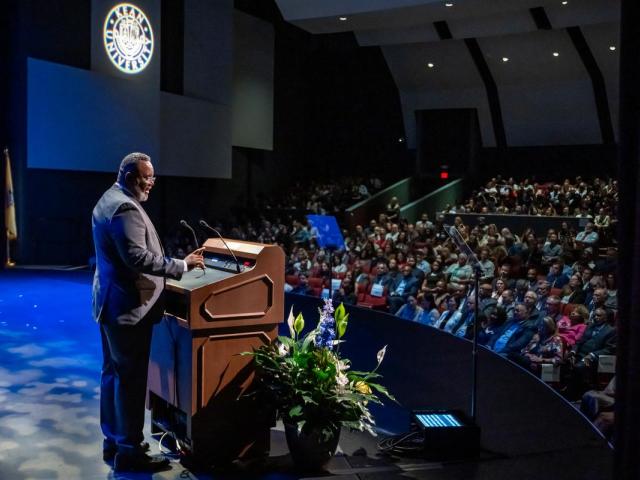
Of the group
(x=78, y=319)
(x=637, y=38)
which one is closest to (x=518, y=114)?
(x=78, y=319)

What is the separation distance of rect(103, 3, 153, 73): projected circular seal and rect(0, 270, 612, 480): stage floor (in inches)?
311

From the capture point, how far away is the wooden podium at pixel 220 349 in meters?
2.61

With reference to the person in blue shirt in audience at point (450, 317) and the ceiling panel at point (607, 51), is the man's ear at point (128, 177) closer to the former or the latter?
the person in blue shirt in audience at point (450, 317)

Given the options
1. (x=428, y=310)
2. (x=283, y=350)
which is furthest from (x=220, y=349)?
(x=428, y=310)

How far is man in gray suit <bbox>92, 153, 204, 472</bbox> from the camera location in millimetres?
2523

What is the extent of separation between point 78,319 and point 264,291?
3384 mm

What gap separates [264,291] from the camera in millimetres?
2779

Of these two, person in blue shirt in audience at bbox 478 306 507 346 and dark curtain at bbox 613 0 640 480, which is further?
person in blue shirt in audience at bbox 478 306 507 346

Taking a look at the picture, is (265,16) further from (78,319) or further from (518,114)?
(78,319)

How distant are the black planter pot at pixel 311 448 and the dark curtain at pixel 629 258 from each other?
4.60ft

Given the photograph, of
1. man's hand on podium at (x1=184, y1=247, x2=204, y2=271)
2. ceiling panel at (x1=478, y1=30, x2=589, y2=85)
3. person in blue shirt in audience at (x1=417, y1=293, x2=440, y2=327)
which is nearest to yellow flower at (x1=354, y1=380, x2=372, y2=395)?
man's hand on podium at (x1=184, y1=247, x2=204, y2=271)

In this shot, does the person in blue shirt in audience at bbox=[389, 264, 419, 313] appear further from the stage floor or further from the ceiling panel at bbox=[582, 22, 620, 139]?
the ceiling panel at bbox=[582, 22, 620, 139]

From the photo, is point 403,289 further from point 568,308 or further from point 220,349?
point 220,349

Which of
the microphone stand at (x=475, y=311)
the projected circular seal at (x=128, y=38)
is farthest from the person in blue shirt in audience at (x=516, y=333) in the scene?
the projected circular seal at (x=128, y=38)
